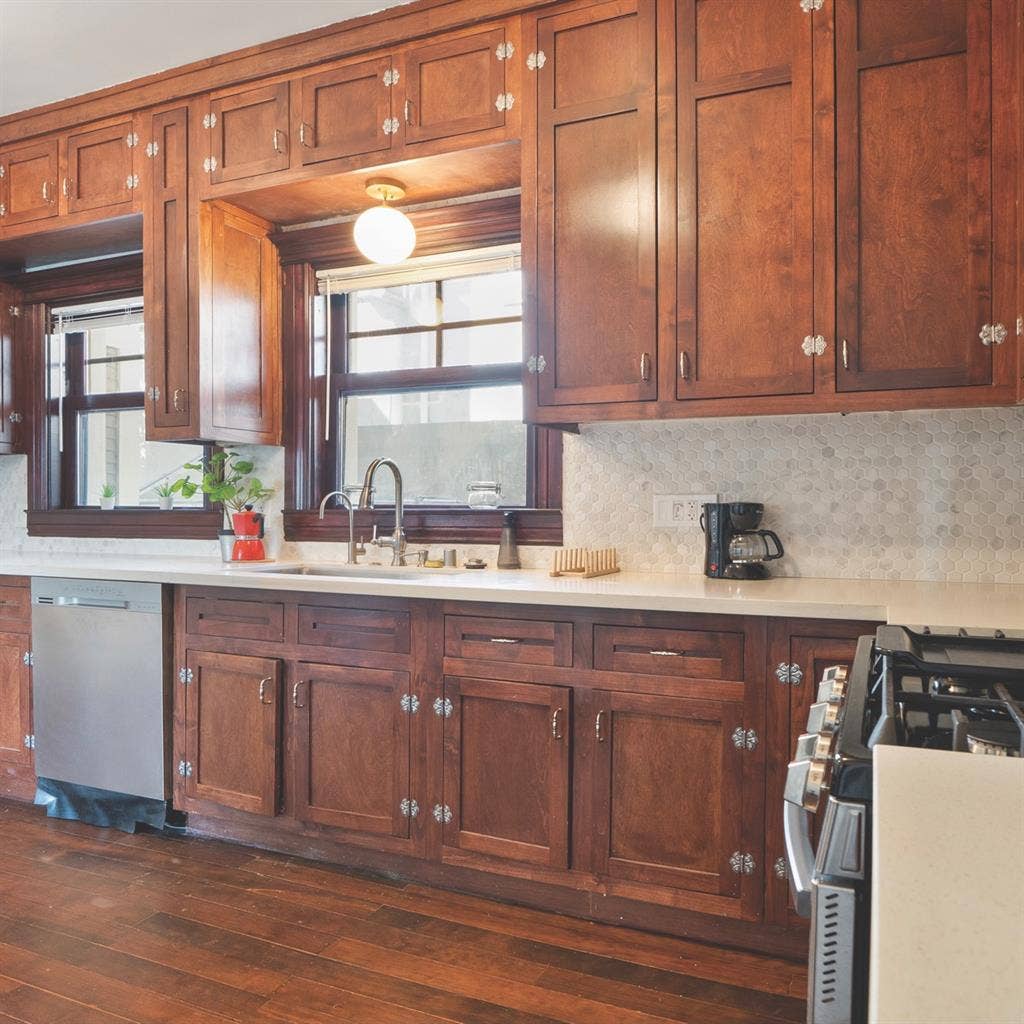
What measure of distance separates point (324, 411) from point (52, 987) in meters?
2.16

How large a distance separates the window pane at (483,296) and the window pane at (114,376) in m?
1.67

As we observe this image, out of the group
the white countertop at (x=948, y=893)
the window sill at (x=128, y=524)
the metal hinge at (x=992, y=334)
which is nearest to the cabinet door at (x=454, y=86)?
the metal hinge at (x=992, y=334)

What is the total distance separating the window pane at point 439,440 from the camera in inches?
123

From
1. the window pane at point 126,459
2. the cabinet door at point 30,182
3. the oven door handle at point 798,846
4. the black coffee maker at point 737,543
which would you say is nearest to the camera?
the oven door handle at point 798,846

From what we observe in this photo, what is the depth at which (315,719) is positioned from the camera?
8.56ft

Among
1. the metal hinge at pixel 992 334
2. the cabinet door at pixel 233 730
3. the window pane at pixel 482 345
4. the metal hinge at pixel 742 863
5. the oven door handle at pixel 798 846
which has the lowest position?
the metal hinge at pixel 742 863

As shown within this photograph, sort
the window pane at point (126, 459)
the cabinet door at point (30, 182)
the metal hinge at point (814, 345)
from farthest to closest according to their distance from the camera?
1. the window pane at point (126, 459)
2. the cabinet door at point (30, 182)
3. the metal hinge at point (814, 345)

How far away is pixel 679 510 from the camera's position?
2.76 m

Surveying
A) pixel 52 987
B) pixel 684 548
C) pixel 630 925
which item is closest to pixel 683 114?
pixel 684 548

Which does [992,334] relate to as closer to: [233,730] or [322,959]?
[322,959]

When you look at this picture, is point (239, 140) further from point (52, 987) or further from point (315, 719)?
point (52, 987)

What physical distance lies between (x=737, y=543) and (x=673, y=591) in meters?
0.42

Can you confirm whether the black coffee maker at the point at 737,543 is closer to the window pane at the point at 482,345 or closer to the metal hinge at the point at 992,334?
the metal hinge at the point at 992,334

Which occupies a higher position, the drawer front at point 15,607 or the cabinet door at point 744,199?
the cabinet door at point 744,199
